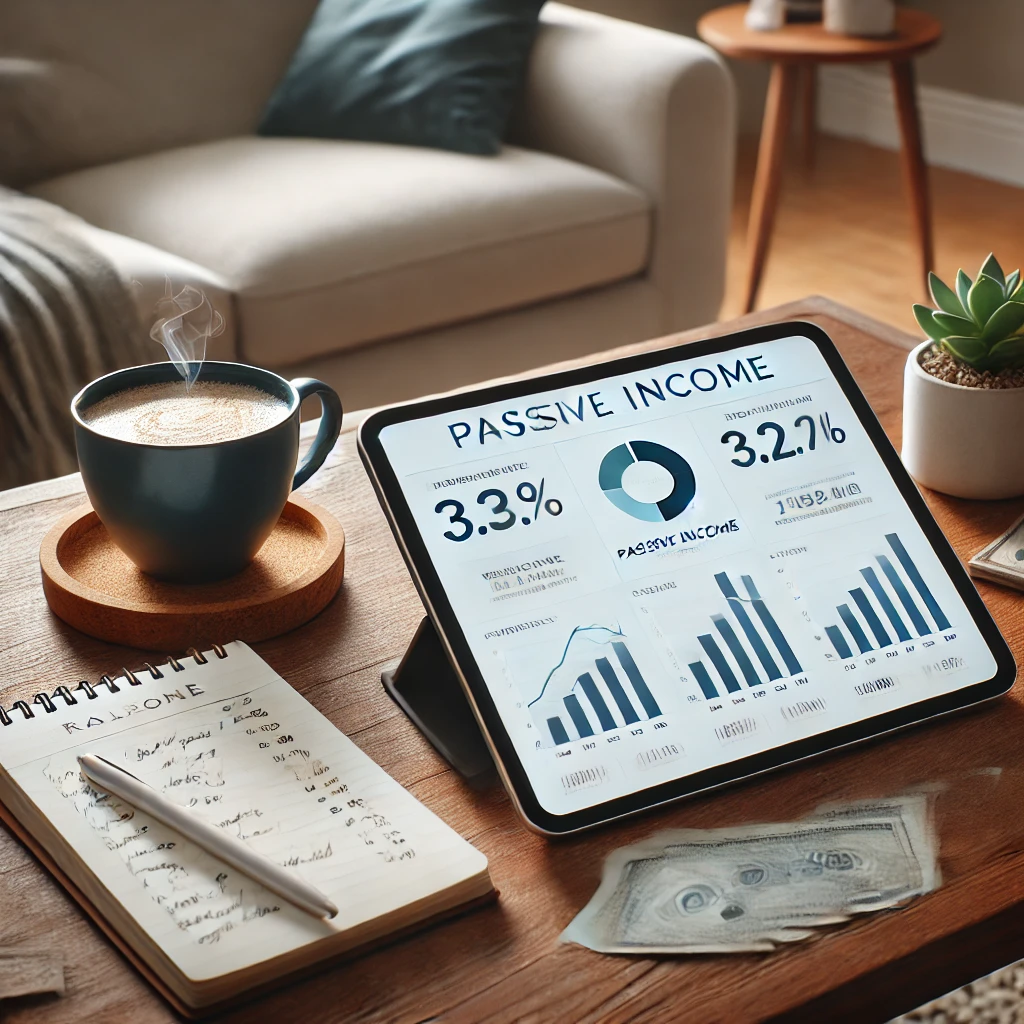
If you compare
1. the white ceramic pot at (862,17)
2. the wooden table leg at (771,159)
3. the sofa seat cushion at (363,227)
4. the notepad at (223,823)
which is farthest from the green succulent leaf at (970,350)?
the white ceramic pot at (862,17)

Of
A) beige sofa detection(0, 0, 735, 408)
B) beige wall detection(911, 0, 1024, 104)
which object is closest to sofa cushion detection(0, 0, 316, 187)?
beige sofa detection(0, 0, 735, 408)

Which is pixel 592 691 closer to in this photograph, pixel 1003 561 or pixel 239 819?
pixel 239 819

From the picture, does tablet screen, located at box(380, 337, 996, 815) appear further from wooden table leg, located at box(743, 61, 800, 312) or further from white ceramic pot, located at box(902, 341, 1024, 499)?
wooden table leg, located at box(743, 61, 800, 312)

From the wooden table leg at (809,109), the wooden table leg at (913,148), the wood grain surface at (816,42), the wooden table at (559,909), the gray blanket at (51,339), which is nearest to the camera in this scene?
the wooden table at (559,909)

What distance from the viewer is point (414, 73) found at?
209 centimetres

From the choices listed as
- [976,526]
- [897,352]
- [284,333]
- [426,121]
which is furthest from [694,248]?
[976,526]

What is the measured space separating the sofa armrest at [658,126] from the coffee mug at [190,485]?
136 centimetres

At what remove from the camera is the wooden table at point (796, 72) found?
2525 mm

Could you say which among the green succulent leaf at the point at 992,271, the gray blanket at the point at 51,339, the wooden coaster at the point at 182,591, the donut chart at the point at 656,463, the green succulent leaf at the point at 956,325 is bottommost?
the gray blanket at the point at 51,339

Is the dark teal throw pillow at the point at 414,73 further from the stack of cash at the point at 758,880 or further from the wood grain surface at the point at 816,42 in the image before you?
the stack of cash at the point at 758,880

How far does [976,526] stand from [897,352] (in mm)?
299

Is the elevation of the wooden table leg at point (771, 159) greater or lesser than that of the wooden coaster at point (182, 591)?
lesser

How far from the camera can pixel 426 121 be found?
82.1 inches

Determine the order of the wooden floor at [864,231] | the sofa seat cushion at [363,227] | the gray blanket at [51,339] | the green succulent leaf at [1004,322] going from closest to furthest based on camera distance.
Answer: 1. the green succulent leaf at [1004,322]
2. the gray blanket at [51,339]
3. the sofa seat cushion at [363,227]
4. the wooden floor at [864,231]
